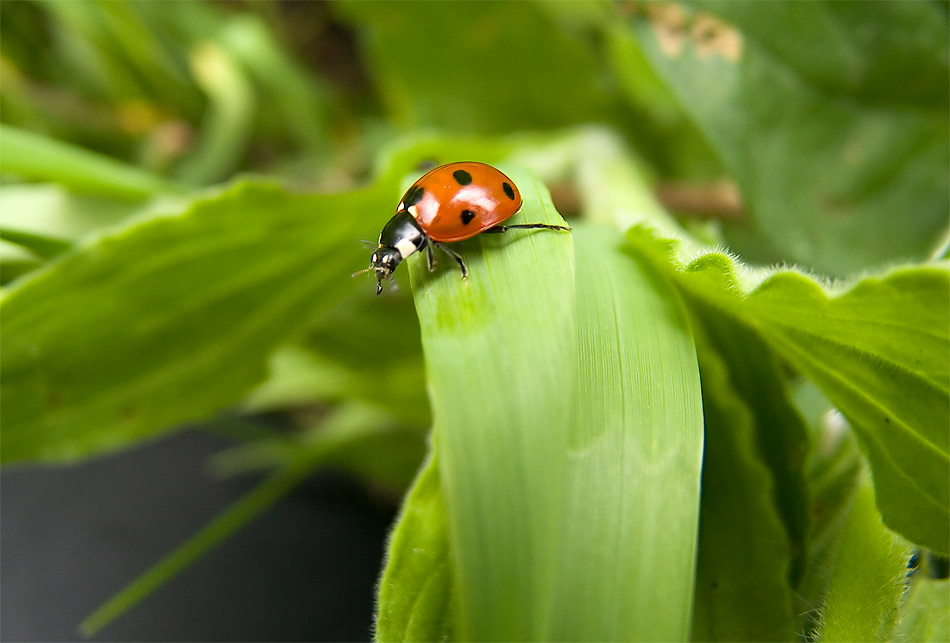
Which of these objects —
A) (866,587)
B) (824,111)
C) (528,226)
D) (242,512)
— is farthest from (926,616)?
(242,512)

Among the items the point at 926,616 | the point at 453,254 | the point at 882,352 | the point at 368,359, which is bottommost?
the point at 926,616

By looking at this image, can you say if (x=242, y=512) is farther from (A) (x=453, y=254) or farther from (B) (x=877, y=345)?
(B) (x=877, y=345)

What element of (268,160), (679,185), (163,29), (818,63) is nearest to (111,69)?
(163,29)

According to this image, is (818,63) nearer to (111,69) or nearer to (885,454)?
(885,454)

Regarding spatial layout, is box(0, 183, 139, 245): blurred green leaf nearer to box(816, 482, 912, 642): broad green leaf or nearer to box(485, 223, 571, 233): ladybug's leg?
box(485, 223, 571, 233): ladybug's leg

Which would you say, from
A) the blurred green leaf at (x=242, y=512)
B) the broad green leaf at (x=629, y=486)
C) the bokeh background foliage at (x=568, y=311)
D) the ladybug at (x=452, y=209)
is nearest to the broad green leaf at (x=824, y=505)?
the bokeh background foliage at (x=568, y=311)

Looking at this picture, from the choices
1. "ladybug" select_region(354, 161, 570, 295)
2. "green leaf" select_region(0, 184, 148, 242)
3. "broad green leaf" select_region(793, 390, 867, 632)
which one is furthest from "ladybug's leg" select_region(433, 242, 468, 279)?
"green leaf" select_region(0, 184, 148, 242)
